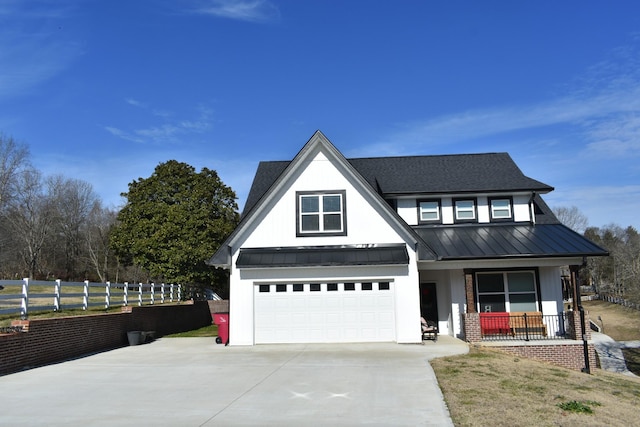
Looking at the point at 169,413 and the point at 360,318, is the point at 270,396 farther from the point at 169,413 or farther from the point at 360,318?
the point at 360,318

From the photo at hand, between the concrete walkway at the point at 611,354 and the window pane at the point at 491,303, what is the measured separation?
316 inches

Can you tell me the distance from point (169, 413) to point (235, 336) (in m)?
10.3

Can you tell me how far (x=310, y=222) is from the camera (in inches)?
771

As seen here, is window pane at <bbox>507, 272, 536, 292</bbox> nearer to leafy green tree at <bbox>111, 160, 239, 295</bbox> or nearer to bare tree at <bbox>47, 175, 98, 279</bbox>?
leafy green tree at <bbox>111, 160, 239, 295</bbox>

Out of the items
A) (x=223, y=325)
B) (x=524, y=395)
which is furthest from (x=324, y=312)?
(x=524, y=395)

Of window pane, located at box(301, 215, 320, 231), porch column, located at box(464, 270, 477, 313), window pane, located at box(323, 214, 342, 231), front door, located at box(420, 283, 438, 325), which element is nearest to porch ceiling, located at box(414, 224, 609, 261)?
porch column, located at box(464, 270, 477, 313)

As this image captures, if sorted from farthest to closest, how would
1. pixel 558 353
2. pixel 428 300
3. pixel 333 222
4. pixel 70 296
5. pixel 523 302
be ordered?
pixel 428 300 < pixel 523 302 < pixel 333 222 < pixel 558 353 < pixel 70 296

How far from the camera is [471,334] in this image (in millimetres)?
17781

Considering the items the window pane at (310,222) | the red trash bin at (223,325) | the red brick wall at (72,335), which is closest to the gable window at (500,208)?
the window pane at (310,222)

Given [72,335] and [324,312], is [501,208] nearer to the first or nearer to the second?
[324,312]

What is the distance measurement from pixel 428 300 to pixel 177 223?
56.1ft

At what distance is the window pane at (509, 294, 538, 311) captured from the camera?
19.7 meters

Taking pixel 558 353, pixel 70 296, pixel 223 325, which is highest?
pixel 70 296

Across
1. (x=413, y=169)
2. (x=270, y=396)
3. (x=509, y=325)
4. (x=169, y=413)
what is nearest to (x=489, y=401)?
(x=270, y=396)
